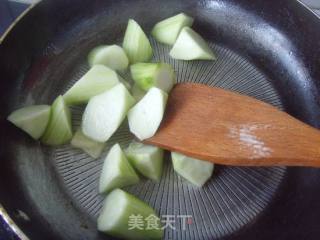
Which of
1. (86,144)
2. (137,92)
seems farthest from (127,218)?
(137,92)

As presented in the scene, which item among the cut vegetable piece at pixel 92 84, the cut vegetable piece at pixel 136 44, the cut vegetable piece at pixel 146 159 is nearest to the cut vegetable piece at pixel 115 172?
the cut vegetable piece at pixel 146 159

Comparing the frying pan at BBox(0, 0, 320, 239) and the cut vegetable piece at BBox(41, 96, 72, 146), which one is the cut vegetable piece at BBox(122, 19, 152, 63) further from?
the cut vegetable piece at BBox(41, 96, 72, 146)

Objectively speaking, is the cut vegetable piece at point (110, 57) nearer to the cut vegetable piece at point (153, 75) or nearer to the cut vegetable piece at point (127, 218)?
the cut vegetable piece at point (153, 75)

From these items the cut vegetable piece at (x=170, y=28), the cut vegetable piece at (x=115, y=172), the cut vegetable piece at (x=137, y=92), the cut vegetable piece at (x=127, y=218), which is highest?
the cut vegetable piece at (x=170, y=28)

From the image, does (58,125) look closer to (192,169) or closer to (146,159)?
(146,159)

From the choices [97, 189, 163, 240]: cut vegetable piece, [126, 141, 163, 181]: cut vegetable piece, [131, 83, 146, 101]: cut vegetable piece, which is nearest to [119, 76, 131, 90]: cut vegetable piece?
[131, 83, 146, 101]: cut vegetable piece

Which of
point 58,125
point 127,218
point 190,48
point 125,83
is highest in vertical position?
point 190,48
